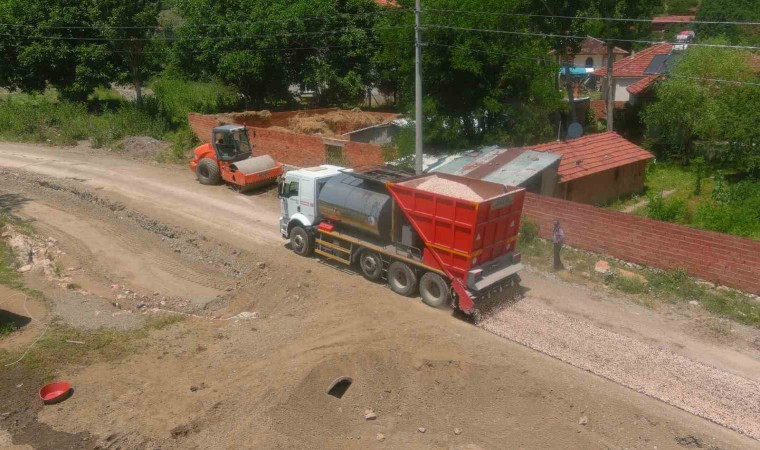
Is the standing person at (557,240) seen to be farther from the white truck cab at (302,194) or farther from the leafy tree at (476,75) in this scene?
the leafy tree at (476,75)

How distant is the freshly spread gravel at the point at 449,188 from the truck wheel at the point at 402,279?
1898mm

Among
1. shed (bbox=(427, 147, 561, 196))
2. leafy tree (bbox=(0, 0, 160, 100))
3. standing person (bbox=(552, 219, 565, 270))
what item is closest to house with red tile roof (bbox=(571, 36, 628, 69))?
leafy tree (bbox=(0, 0, 160, 100))

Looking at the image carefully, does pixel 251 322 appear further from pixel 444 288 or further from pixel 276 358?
pixel 444 288

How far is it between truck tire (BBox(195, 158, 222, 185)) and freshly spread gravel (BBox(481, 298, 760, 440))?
13875mm

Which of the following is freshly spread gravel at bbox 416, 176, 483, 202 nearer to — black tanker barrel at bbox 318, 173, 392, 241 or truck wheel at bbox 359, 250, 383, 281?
black tanker barrel at bbox 318, 173, 392, 241

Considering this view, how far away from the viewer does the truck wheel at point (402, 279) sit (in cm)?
1419

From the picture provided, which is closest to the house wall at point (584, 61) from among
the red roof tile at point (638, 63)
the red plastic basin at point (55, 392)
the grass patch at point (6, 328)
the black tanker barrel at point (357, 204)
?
the red roof tile at point (638, 63)

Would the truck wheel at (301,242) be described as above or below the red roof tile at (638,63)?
below

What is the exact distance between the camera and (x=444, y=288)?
13.6 m

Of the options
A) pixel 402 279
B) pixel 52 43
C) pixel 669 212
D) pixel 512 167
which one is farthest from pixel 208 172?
pixel 52 43

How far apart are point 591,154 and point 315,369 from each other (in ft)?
48.8

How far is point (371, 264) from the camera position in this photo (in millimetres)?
15023

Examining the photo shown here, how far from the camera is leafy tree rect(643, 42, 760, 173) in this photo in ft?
77.0

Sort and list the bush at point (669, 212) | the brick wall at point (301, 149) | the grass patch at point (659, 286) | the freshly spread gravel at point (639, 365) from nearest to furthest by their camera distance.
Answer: the freshly spread gravel at point (639, 365) → the grass patch at point (659, 286) → the bush at point (669, 212) → the brick wall at point (301, 149)
